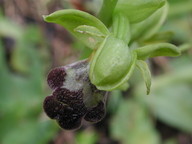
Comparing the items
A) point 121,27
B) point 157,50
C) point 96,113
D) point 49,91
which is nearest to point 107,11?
point 121,27

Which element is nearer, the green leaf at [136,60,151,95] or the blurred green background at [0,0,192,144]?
the green leaf at [136,60,151,95]

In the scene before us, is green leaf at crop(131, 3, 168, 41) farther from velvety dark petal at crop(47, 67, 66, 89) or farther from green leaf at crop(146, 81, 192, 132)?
green leaf at crop(146, 81, 192, 132)

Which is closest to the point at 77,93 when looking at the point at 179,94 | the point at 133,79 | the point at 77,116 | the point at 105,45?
the point at 77,116

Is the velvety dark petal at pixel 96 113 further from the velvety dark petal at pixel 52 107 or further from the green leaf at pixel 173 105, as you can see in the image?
the green leaf at pixel 173 105

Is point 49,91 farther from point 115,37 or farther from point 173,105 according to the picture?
point 115,37

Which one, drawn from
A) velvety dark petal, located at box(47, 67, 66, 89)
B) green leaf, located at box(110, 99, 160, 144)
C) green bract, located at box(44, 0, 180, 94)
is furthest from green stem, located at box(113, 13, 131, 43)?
green leaf, located at box(110, 99, 160, 144)

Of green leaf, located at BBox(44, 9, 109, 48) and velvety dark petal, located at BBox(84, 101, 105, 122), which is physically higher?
green leaf, located at BBox(44, 9, 109, 48)
